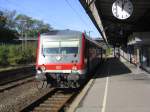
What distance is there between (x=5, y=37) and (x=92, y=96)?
74701mm

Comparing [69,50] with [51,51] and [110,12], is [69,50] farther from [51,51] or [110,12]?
[110,12]

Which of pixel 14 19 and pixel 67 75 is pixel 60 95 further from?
pixel 14 19

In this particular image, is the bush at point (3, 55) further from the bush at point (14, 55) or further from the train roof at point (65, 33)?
the train roof at point (65, 33)

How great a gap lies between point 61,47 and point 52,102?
387 cm

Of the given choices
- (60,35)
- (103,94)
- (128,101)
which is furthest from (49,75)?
(128,101)

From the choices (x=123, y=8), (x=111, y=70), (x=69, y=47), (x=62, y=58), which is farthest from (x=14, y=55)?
(x=123, y=8)

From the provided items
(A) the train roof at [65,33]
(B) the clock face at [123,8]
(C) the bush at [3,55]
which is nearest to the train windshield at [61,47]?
(A) the train roof at [65,33]

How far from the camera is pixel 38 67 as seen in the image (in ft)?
59.1

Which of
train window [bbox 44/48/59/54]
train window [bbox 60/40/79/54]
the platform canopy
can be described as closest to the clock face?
the platform canopy

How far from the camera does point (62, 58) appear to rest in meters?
17.9

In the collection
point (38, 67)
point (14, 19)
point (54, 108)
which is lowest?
point (54, 108)

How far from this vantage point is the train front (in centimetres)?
1747

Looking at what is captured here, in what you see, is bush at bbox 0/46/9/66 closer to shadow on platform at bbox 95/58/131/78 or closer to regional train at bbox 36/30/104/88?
shadow on platform at bbox 95/58/131/78

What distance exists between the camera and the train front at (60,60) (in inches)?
688
